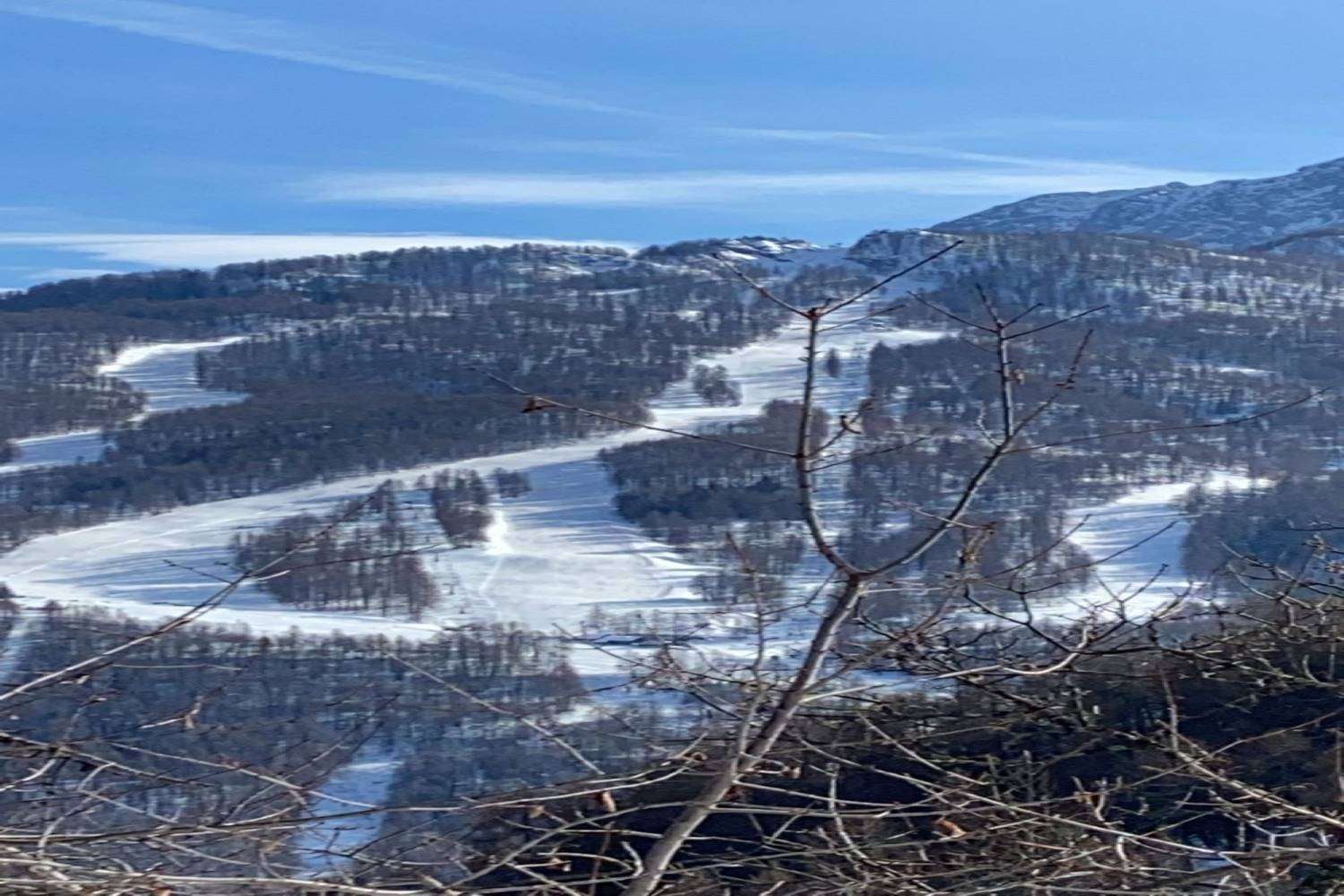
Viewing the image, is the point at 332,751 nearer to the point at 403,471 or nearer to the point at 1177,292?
the point at 403,471

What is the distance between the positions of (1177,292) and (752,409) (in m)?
37.7

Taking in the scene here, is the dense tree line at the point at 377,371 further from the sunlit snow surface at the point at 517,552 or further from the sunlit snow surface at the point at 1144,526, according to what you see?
the sunlit snow surface at the point at 1144,526

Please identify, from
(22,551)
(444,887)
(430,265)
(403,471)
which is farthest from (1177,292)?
(444,887)

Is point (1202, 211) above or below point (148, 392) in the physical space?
above

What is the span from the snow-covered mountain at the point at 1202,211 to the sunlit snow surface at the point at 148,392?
78366 millimetres

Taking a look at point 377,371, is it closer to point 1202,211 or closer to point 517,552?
point 517,552

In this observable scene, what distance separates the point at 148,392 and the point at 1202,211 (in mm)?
123143

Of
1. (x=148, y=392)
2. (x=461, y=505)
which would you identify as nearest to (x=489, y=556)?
(x=461, y=505)

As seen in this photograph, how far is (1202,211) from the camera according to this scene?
486ft

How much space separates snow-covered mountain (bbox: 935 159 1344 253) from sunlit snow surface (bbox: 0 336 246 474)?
3085 inches

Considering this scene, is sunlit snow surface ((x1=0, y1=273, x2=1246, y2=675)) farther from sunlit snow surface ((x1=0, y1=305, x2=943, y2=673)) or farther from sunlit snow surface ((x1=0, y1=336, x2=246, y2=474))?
sunlit snow surface ((x1=0, y1=336, x2=246, y2=474))

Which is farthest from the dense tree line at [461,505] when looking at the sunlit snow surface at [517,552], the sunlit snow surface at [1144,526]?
the sunlit snow surface at [1144,526]

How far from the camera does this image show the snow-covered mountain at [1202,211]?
134 meters

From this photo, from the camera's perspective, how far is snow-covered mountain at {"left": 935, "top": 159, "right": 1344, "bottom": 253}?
134m
